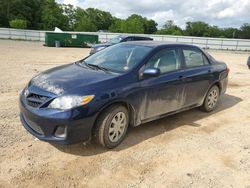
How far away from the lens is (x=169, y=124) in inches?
196

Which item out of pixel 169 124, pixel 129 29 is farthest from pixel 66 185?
pixel 129 29

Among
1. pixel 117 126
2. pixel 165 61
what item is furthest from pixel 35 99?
pixel 165 61

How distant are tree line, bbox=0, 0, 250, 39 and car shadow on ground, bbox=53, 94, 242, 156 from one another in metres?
54.7

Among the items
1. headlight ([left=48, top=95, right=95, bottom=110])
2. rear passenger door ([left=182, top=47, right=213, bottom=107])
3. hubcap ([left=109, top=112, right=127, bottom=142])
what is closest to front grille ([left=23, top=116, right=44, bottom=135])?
headlight ([left=48, top=95, right=95, bottom=110])

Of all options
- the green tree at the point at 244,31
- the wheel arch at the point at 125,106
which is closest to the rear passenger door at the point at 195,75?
the wheel arch at the point at 125,106

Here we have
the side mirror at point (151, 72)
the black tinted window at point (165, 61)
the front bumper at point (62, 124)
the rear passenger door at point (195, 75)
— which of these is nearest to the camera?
the front bumper at point (62, 124)

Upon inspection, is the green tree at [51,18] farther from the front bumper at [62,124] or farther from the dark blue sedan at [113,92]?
the front bumper at [62,124]

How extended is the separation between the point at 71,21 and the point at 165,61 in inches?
3345

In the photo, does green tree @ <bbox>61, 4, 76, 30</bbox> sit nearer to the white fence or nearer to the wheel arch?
the white fence

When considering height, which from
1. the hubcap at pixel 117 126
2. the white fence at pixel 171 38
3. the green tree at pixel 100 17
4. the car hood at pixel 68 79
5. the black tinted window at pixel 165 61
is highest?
the green tree at pixel 100 17

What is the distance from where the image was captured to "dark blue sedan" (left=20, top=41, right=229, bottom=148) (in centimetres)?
334

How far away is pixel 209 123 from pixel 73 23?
8279 cm

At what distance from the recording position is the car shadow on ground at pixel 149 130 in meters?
3.77

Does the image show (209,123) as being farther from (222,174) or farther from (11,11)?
(11,11)
